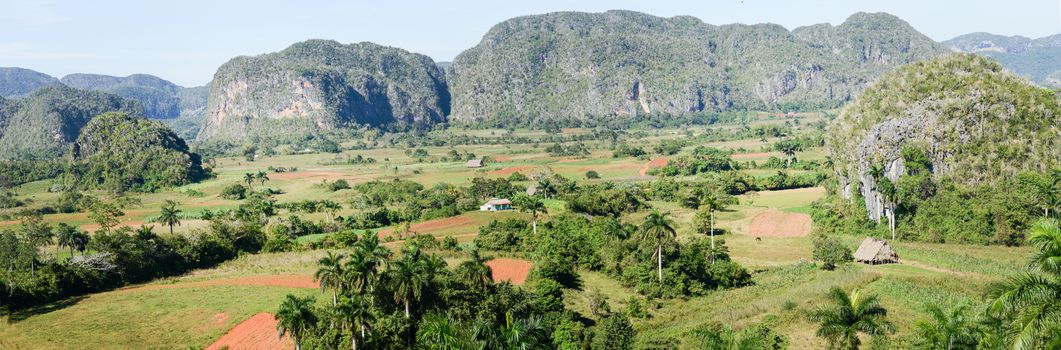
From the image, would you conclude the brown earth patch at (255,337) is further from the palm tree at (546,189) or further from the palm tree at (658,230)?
the palm tree at (546,189)

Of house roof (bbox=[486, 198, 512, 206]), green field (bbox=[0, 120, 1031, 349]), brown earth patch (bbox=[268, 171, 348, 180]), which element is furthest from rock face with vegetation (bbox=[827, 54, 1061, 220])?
brown earth patch (bbox=[268, 171, 348, 180])

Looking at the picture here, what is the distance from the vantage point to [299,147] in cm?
18350

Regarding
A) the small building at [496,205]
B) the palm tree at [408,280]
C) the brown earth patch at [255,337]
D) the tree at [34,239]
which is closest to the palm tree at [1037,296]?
the palm tree at [408,280]

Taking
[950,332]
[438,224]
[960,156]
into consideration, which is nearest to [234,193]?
[438,224]

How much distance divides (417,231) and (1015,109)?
180ft

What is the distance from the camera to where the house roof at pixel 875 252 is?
47656mm

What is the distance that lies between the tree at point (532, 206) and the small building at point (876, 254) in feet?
81.5

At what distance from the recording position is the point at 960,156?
59.3 meters

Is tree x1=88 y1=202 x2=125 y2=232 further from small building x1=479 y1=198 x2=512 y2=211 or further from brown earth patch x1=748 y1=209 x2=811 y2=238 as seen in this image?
brown earth patch x1=748 y1=209 x2=811 y2=238

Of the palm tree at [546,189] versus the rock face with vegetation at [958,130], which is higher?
the rock face with vegetation at [958,130]

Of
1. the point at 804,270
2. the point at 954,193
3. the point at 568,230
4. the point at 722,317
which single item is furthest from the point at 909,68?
the point at 722,317

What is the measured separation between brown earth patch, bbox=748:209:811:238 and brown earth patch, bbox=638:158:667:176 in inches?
1516

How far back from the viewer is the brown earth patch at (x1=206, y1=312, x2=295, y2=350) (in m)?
35.3

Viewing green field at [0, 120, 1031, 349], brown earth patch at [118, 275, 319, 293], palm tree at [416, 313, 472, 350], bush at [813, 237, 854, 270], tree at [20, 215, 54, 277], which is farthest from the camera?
brown earth patch at [118, 275, 319, 293]
